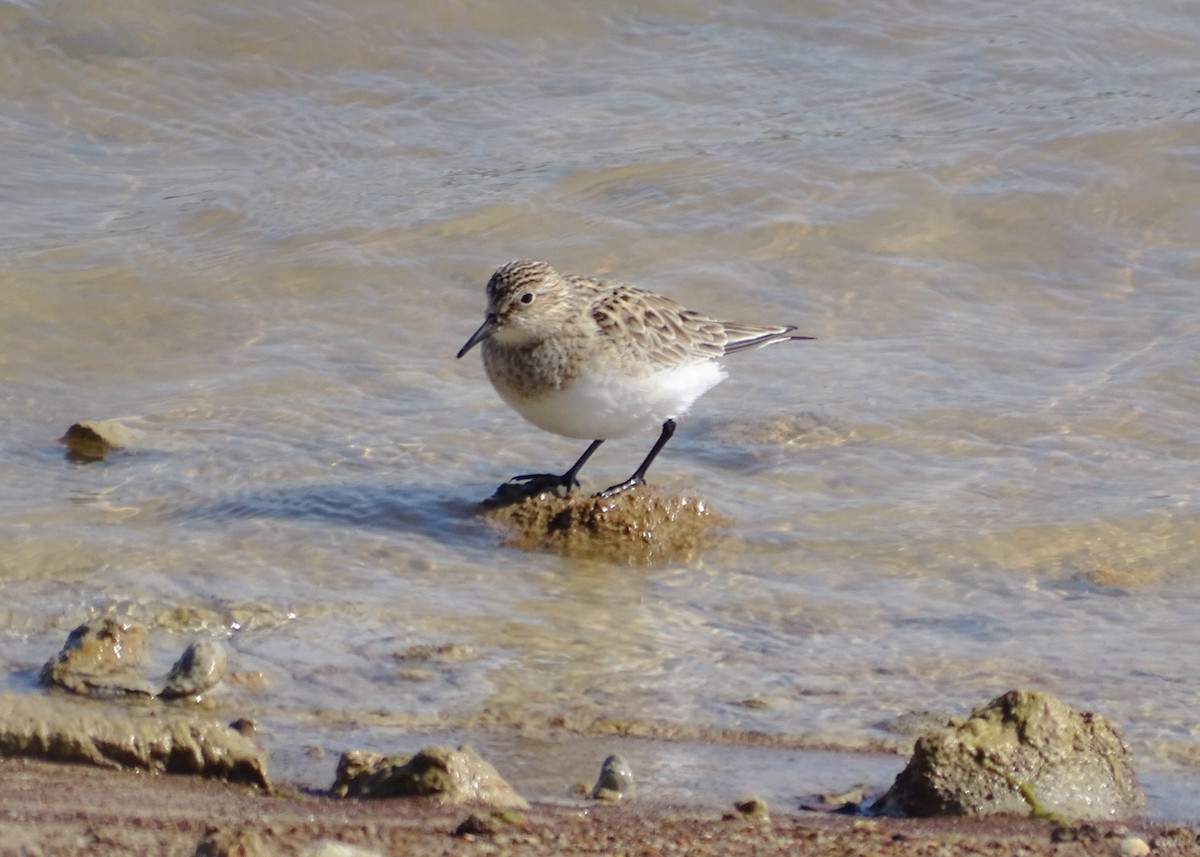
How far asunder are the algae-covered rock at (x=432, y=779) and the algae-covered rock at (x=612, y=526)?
109 inches

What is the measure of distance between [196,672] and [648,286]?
5.73m

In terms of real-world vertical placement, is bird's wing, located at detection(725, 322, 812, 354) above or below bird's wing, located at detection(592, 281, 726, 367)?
below

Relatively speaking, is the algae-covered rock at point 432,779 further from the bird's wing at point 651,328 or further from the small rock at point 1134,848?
the bird's wing at point 651,328

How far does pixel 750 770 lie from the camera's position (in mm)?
5160

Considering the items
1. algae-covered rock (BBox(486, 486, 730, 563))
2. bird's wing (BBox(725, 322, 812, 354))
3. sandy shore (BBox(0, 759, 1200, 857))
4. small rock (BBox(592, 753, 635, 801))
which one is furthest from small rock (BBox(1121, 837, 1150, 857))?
bird's wing (BBox(725, 322, 812, 354))

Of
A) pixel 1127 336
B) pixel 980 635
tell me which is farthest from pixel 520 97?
pixel 980 635

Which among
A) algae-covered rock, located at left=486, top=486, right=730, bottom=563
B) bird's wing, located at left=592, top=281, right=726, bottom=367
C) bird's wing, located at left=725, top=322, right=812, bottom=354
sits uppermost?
bird's wing, located at left=592, top=281, right=726, bottom=367

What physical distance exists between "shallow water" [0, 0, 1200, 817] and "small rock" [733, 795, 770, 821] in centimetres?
75

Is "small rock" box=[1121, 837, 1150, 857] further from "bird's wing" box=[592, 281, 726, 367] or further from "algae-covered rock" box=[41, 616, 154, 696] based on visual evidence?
"bird's wing" box=[592, 281, 726, 367]

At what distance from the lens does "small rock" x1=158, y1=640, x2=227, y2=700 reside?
5.38 meters

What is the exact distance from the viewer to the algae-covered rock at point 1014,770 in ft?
15.3

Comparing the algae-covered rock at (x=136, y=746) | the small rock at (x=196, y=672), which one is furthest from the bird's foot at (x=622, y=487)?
the algae-covered rock at (x=136, y=746)

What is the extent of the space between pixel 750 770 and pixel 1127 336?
18.7 feet

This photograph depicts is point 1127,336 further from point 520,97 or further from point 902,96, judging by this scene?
point 520,97
